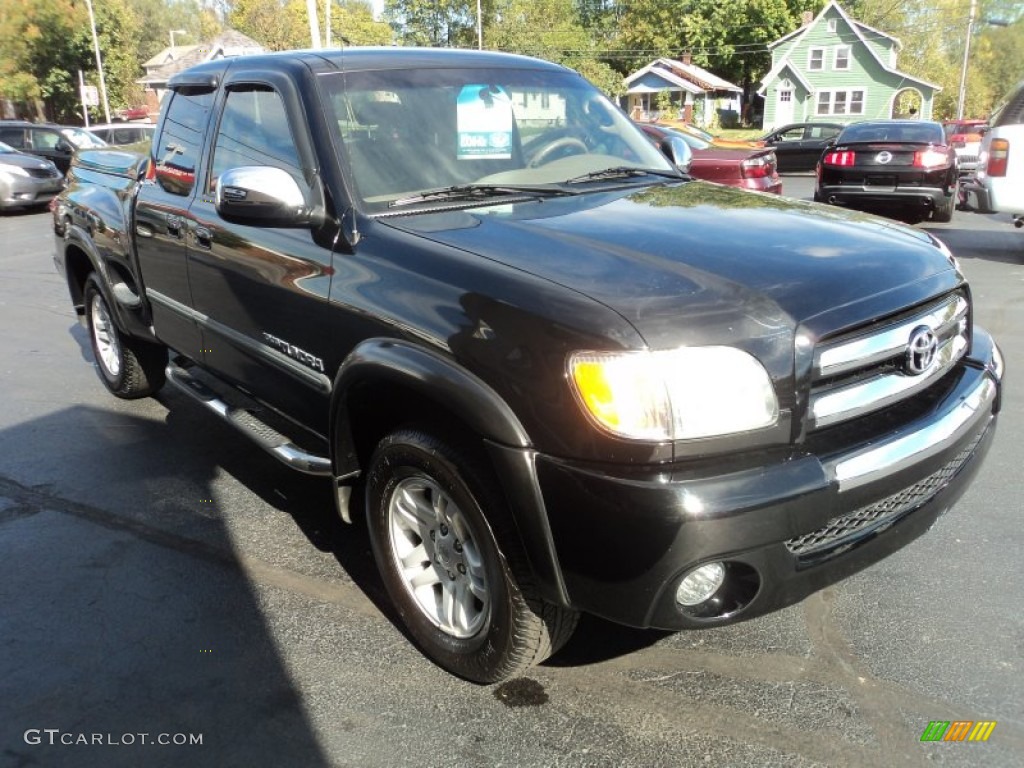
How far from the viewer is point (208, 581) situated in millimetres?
3426

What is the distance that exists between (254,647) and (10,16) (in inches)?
1828

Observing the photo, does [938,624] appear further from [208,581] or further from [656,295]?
[208,581]

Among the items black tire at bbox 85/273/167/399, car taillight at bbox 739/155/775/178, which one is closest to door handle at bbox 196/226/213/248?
black tire at bbox 85/273/167/399

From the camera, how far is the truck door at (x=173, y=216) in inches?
159

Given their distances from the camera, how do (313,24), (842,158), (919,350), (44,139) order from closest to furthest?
(919,350) < (842,158) < (313,24) < (44,139)

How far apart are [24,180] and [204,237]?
15.5 m

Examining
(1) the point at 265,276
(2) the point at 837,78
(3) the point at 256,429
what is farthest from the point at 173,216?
(2) the point at 837,78

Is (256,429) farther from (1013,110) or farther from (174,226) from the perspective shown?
(1013,110)

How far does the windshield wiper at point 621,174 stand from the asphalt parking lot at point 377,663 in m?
1.78

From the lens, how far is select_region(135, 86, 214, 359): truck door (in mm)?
4035

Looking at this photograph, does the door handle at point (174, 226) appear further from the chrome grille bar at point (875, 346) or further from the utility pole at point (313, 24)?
the utility pole at point (313, 24)

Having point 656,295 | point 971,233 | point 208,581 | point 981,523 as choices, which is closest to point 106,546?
point 208,581

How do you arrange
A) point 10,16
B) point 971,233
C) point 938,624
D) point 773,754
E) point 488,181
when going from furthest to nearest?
point 10,16 < point 971,233 < point 488,181 < point 938,624 < point 773,754

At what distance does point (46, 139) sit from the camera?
19.7 m
